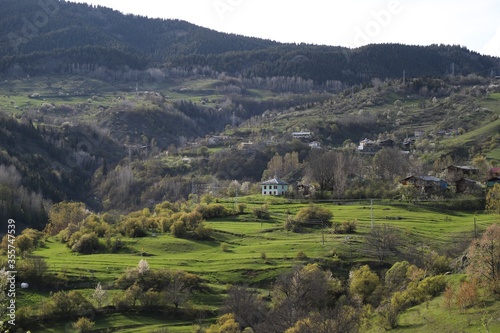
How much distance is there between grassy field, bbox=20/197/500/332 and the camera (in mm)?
68062

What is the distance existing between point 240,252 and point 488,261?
38.2 meters

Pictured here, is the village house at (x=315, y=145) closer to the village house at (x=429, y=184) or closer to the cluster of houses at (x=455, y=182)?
the cluster of houses at (x=455, y=182)

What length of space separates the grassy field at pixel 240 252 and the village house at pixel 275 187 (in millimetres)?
18897

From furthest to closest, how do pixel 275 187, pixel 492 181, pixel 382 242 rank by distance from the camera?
pixel 275 187 < pixel 492 181 < pixel 382 242

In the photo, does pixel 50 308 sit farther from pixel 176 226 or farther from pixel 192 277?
pixel 176 226

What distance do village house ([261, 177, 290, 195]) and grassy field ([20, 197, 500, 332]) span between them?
18.9 metres

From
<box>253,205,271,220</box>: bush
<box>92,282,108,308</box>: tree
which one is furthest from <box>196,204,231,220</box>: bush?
<box>92,282,108,308</box>: tree

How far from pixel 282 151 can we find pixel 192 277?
4669 inches

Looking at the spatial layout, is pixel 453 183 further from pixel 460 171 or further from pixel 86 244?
pixel 86 244

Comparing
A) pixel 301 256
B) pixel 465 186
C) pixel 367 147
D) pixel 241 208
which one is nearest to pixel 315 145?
pixel 367 147

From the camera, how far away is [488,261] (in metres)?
46.9

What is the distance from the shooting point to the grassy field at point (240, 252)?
6806 centimetres

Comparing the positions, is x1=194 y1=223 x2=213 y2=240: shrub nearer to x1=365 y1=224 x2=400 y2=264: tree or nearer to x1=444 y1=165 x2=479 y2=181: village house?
x1=365 y1=224 x2=400 y2=264: tree

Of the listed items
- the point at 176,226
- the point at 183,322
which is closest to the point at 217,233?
the point at 176,226
